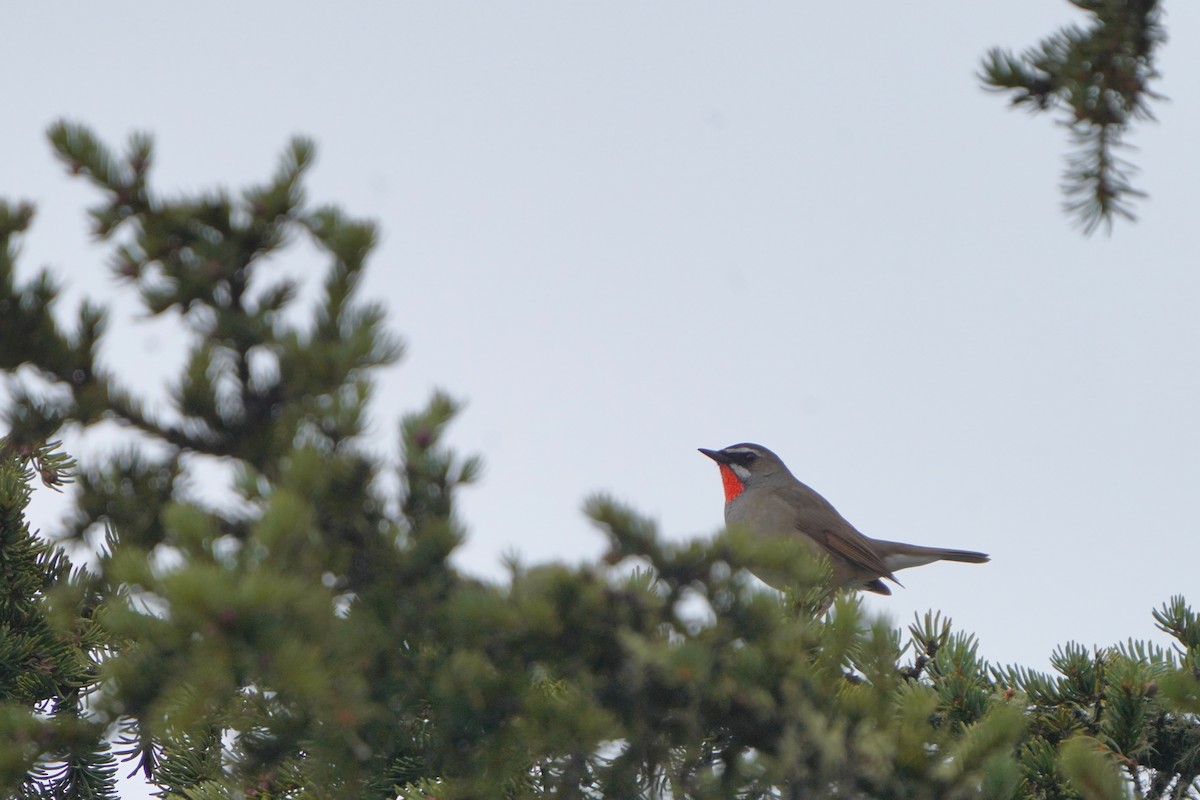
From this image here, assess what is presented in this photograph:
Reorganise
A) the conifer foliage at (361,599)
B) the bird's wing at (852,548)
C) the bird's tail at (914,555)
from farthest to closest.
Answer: the bird's tail at (914,555), the bird's wing at (852,548), the conifer foliage at (361,599)

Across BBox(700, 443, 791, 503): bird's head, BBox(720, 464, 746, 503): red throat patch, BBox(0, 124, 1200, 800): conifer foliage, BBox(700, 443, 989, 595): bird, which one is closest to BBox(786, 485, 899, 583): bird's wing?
BBox(700, 443, 989, 595): bird

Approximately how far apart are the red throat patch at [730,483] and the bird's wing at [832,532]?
55 centimetres

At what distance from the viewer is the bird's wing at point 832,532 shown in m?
9.59

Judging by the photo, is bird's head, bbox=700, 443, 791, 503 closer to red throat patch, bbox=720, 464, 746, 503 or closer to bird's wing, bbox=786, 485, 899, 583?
red throat patch, bbox=720, 464, 746, 503

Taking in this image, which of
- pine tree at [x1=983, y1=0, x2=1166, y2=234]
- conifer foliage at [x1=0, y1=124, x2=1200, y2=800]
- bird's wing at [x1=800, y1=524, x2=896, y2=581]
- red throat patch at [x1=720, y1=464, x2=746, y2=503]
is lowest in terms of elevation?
conifer foliage at [x1=0, y1=124, x2=1200, y2=800]

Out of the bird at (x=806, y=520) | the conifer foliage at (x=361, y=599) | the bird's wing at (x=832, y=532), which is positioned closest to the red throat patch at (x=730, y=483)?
the bird at (x=806, y=520)

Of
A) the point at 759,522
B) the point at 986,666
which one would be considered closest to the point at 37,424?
the point at 986,666

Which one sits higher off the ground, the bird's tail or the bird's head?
the bird's head

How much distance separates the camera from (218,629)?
6.54ft

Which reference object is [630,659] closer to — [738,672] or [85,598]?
[738,672]

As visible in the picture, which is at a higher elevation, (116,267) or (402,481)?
(116,267)

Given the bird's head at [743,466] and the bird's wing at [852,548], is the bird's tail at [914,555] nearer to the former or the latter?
the bird's wing at [852,548]

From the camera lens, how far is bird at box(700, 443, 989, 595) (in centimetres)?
961

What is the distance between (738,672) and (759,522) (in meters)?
7.29
